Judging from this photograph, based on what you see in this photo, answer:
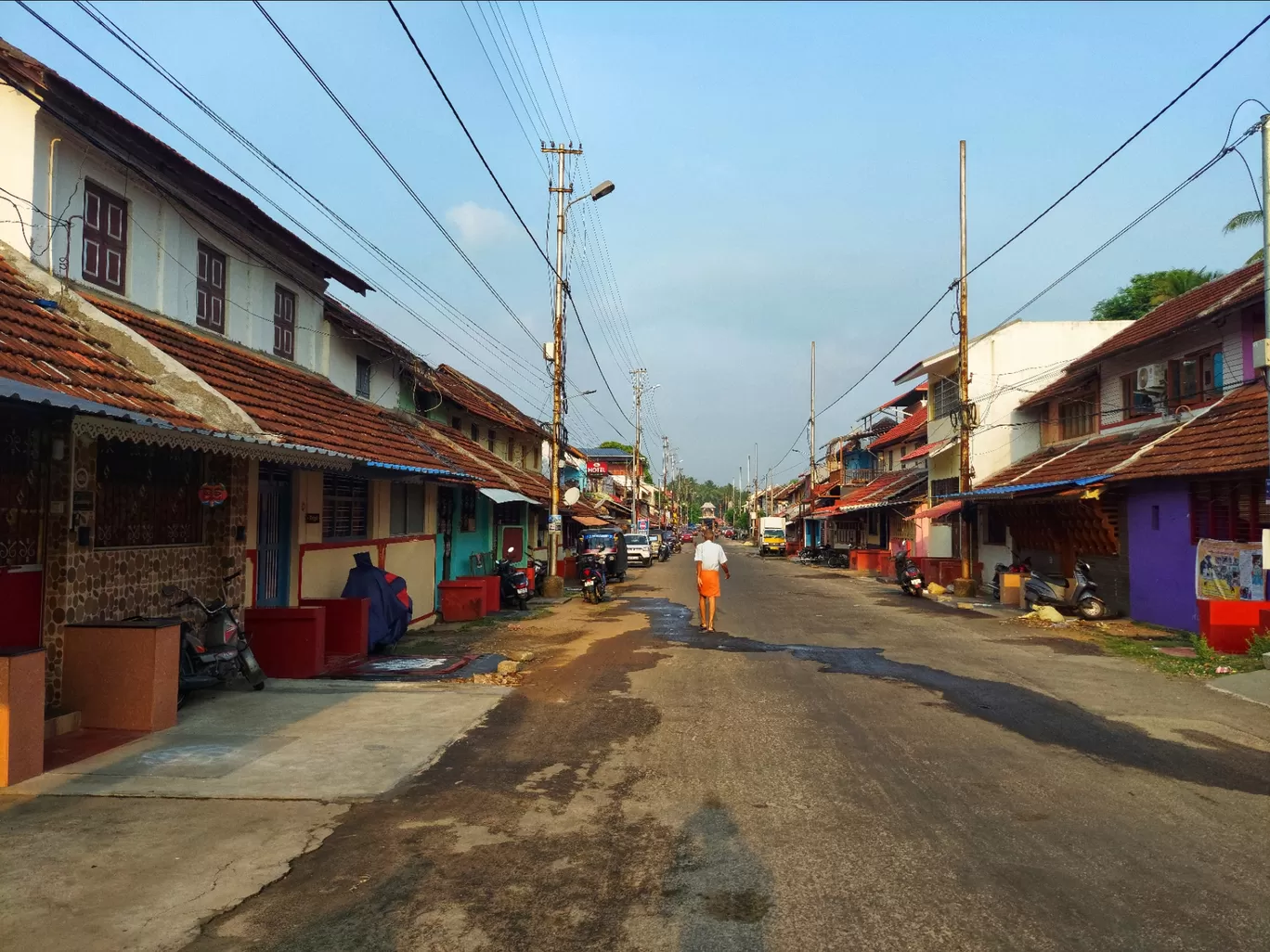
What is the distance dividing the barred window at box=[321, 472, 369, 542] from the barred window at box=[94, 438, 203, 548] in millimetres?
3044

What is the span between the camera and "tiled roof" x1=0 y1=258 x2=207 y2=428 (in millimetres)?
6535

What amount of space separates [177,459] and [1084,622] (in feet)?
53.6

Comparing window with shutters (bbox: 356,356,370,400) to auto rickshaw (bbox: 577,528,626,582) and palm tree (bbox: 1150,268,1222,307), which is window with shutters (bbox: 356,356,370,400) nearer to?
auto rickshaw (bbox: 577,528,626,582)

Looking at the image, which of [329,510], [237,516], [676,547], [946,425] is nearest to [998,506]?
[946,425]

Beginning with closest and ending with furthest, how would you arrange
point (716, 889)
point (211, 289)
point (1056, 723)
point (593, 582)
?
1. point (716, 889)
2. point (1056, 723)
3. point (211, 289)
4. point (593, 582)

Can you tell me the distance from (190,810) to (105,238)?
7245 millimetres

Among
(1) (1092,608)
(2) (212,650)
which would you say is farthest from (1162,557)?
A: (2) (212,650)

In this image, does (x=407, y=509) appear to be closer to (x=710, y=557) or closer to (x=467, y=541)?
(x=467, y=541)

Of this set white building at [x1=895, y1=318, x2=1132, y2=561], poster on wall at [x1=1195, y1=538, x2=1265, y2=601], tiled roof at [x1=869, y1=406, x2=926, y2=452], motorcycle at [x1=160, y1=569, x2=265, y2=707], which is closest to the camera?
motorcycle at [x1=160, y1=569, x2=265, y2=707]

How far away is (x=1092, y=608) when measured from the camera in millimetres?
17125

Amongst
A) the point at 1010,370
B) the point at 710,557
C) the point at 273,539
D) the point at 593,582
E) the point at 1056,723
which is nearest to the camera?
the point at 1056,723

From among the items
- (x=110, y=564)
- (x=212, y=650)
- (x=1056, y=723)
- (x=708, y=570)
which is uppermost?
(x=110, y=564)

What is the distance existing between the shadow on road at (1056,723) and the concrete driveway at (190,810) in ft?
16.8

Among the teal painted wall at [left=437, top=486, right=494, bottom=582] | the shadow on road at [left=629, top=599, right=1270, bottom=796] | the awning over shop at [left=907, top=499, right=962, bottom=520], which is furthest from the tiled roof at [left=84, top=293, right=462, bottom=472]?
the awning over shop at [left=907, top=499, right=962, bottom=520]
